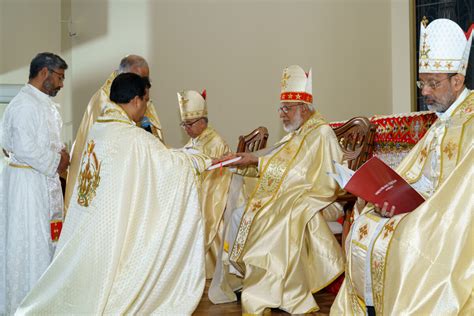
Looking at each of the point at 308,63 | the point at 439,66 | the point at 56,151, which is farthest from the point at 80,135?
the point at 308,63

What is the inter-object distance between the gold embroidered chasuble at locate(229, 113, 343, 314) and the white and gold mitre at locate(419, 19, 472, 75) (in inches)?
56.6

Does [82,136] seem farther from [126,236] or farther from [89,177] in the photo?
[126,236]

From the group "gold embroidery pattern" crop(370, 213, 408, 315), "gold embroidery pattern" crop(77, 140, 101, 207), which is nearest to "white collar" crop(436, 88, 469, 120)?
"gold embroidery pattern" crop(370, 213, 408, 315)

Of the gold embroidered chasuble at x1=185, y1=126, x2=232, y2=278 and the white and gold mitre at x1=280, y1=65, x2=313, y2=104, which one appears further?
the gold embroidered chasuble at x1=185, y1=126, x2=232, y2=278

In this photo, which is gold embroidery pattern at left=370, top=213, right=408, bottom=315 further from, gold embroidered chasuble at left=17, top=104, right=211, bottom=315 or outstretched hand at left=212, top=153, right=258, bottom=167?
outstretched hand at left=212, top=153, right=258, bottom=167

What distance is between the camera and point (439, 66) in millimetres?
3230

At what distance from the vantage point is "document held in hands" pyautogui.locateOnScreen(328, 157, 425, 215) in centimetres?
293

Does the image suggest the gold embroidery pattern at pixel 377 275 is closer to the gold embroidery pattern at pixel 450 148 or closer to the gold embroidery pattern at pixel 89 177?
the gold embroidery pattern at pixel 450 148

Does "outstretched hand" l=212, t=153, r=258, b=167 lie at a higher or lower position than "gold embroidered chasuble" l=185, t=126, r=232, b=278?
higher

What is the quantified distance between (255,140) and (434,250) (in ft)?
10.1

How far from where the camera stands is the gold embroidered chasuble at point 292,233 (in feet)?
14.2

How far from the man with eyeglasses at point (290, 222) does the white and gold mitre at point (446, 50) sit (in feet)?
4.72

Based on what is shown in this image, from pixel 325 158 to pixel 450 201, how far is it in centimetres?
182

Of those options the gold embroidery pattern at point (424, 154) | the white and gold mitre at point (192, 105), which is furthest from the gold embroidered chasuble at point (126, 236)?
the white and gold mitre at point (192, 105)
